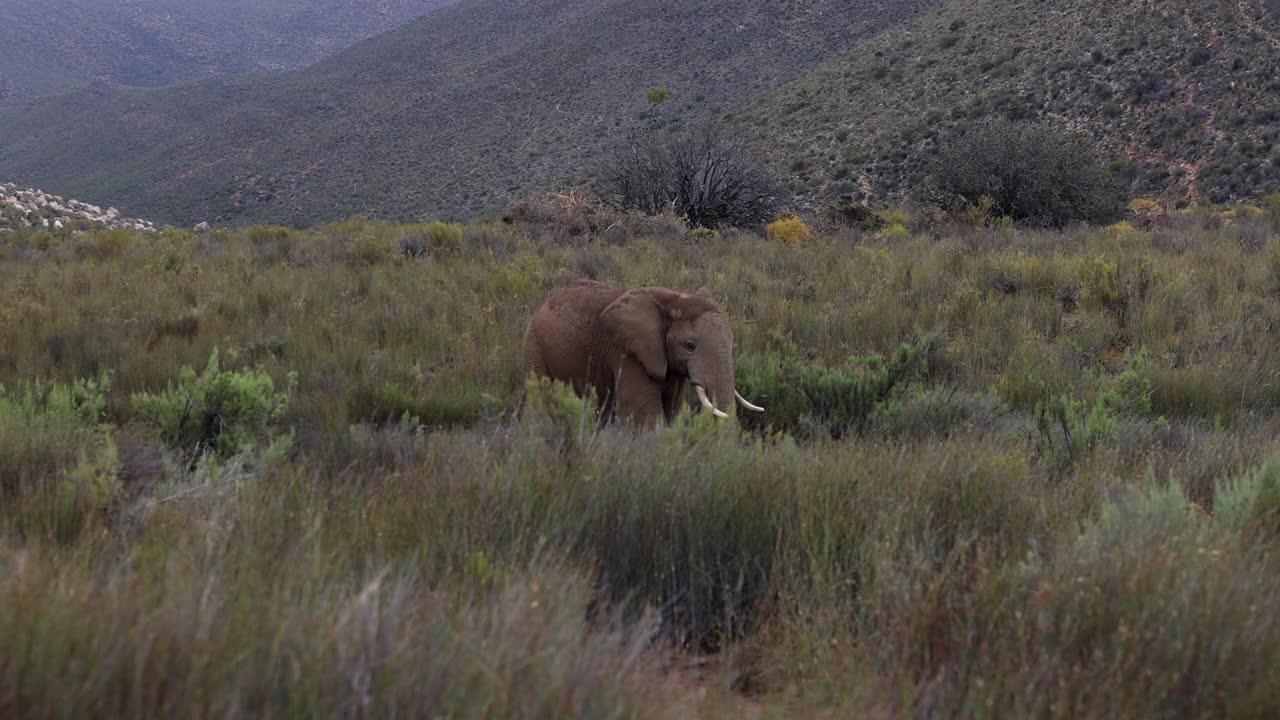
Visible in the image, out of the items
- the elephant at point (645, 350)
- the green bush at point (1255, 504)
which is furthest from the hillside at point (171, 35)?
the green bush at point (1255, 504)

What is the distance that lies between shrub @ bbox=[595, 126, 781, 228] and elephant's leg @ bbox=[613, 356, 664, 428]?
13902 mm

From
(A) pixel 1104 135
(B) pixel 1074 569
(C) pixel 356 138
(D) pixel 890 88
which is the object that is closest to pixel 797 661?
(B) pixel 1074 569

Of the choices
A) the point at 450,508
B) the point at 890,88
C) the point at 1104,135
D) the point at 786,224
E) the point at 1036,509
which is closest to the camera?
the point at 450,508

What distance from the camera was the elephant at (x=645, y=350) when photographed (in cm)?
604

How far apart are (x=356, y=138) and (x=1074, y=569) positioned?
A: 56.9 meters

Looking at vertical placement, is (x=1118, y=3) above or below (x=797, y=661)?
above

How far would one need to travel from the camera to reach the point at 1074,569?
2.63 m

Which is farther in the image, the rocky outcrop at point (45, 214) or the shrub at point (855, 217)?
the rocky outcrop at point (45, 214)

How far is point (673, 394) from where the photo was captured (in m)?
6.45

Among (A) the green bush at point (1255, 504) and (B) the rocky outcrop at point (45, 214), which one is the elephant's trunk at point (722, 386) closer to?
(A) the green bush at point (1255, 504)

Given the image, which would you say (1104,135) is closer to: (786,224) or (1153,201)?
(1153,201)

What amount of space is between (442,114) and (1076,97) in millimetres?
34351

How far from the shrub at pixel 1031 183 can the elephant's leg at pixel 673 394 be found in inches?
645

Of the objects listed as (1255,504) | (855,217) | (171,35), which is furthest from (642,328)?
(171,35)
